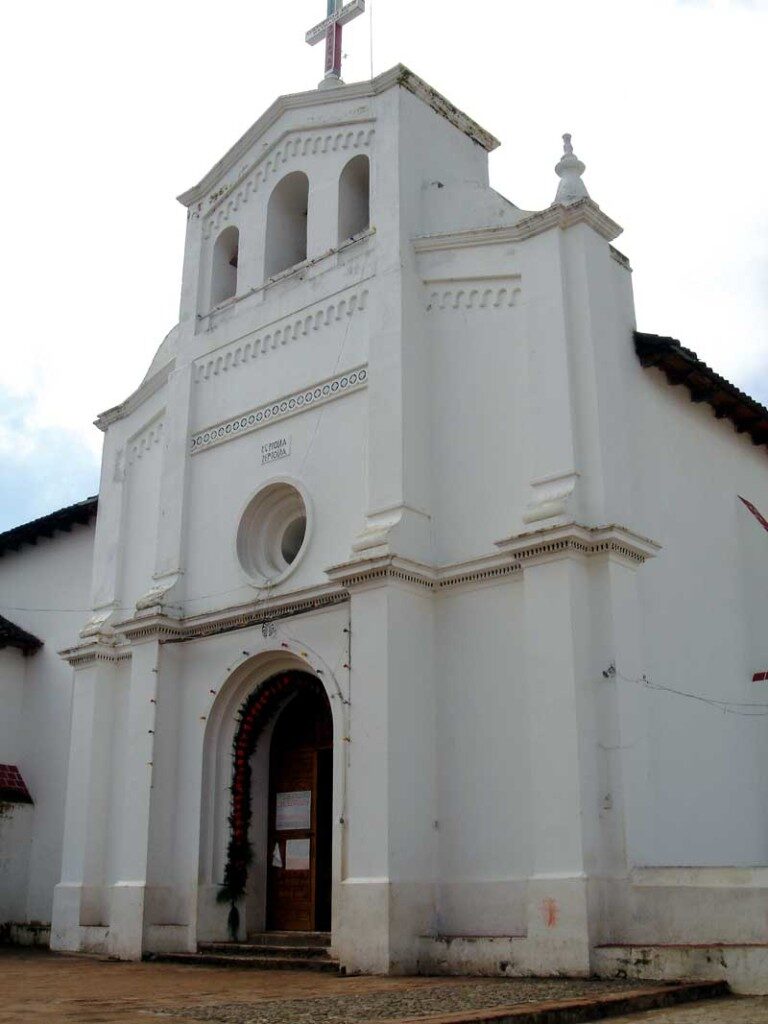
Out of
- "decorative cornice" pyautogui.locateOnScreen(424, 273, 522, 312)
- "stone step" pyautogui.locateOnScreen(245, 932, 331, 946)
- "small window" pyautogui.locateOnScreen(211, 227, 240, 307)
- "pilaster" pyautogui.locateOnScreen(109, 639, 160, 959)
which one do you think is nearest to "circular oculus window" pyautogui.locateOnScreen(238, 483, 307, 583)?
"pilaster" pyautogui.locateOnScreen(109, 639, 160, 959)

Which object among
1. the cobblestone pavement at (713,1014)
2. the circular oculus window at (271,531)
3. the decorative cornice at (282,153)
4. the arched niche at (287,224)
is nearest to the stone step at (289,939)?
the circular oculus window at (271,531)

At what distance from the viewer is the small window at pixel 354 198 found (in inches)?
A: 653

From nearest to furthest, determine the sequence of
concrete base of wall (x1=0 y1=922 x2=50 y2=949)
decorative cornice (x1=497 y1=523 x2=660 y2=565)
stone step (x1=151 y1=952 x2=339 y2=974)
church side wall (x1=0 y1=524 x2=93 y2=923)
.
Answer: decorative cornice (x1=497 y1=523 x2=660 y2=565)
stone step (x1=151 y1=952 x2=339 y2=974)
concrete base of wall (x1=0 y1=922 x2=50 y2=949)
church side wall (x1=0 y1=524 x2=93 y2=923)

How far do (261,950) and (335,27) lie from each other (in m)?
14.7

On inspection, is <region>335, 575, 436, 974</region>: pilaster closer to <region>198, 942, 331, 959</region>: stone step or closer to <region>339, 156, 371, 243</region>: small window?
<region>198, 942, 331, 959</region>: stone step

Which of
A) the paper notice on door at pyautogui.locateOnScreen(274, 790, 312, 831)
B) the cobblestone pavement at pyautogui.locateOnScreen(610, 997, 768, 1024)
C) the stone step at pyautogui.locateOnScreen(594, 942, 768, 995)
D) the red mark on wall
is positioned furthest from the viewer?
the paper notice on door at pyautogui.locateOnScreen(274, 790, 312, 831)

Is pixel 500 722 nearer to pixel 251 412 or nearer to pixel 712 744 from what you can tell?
pixel 712 744

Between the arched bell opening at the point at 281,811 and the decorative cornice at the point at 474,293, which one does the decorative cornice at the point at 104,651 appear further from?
the decorative cornice at the point at 474,293

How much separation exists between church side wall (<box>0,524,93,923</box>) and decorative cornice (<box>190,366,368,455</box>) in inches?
207

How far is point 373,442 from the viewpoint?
566 inches

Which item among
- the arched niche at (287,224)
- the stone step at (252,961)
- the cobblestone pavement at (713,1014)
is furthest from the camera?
the arched niche at (287,224)

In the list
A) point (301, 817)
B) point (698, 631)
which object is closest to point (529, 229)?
point (698, 631)

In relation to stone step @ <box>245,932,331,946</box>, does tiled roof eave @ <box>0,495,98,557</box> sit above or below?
above

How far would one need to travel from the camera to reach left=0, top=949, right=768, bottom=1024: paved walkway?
8211mm
